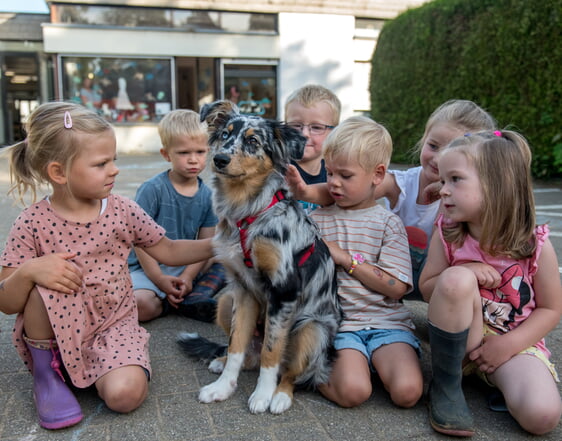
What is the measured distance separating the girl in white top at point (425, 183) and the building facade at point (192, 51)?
1566cm

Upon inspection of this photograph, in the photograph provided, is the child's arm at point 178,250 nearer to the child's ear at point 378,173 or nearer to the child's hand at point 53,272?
the child's hand at point 53,272

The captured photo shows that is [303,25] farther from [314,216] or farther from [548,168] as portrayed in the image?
[314,216]

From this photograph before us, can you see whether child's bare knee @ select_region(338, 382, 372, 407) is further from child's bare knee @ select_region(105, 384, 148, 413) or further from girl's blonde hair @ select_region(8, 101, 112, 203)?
girl's blonde hair @ select_region(8, 101, 112, 203)

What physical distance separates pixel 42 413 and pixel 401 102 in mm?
13697

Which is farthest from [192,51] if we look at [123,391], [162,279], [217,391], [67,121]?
[123,391]

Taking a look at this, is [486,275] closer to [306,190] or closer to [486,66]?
[306,190]

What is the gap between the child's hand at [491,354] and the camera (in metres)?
2.60

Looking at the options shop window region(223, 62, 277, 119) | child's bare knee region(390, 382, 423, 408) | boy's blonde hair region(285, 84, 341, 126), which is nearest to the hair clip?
boy's blonde hair region(285, 84, 341, 126)

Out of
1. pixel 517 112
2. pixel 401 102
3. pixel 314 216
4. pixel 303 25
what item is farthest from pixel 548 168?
pixel 303 25

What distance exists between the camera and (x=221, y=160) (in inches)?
108

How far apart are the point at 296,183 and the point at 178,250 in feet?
2.87

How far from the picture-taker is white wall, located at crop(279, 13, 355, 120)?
766 inches

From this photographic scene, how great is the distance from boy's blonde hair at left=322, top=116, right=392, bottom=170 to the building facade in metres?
16.1

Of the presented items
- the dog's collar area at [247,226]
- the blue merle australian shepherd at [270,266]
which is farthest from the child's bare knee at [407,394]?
the dog's collar area at [247,226]
